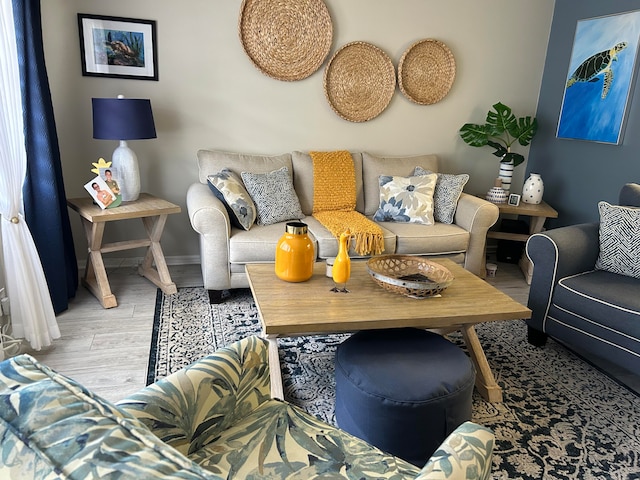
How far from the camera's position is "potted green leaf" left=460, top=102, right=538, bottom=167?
3875 millimetres

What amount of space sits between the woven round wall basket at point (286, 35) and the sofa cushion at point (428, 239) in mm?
1377

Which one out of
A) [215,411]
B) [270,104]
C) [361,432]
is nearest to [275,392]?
[361,432]

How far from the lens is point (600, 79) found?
3566 mm

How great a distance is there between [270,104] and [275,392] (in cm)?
232

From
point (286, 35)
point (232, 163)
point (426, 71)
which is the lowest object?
point (232, 163)

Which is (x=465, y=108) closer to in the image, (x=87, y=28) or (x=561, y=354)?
(x=561, y=354)

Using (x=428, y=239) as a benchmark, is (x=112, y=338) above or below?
below

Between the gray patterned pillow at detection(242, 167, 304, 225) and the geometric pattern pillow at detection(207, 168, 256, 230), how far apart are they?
0.07m

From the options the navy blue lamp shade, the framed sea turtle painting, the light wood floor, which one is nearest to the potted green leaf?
the framed sea turtle painting

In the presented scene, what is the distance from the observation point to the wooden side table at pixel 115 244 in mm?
2898

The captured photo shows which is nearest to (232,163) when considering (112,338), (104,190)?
(104,190)

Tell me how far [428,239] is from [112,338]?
2.02 meters

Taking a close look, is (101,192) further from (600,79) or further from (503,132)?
(600,79)

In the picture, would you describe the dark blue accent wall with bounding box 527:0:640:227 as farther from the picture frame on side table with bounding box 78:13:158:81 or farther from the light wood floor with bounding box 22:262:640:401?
the picture frame on side table with bounding box 78:13:158:81
